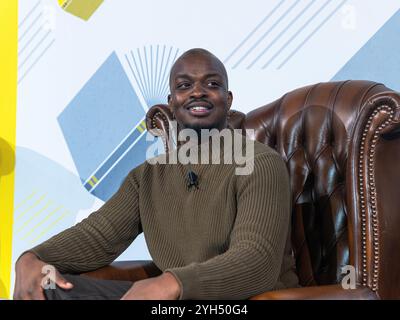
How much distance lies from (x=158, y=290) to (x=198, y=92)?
29.1 inches

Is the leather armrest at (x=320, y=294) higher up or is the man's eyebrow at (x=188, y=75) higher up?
the man's eyebrow at (x=188, y=75)

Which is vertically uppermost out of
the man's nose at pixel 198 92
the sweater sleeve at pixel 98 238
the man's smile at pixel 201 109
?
the man's nose at pixel 198 92

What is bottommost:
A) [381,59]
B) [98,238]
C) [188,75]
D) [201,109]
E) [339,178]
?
[98,238]

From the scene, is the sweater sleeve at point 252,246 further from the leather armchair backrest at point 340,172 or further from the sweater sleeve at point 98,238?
the sweater sleeve at point 98,238

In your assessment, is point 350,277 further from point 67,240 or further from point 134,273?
point 67,240

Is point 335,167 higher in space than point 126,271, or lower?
higher

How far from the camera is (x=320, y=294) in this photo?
134 cm

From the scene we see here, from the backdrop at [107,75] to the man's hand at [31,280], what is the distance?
49.6 inches

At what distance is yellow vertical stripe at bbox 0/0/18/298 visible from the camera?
3.01 metres

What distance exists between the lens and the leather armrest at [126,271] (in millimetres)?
1852

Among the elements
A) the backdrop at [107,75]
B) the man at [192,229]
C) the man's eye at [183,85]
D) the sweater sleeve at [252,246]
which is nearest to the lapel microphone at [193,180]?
the man at [192,229]

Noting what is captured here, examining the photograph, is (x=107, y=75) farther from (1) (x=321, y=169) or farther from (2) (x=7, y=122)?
(1) (x=321, y=169)
